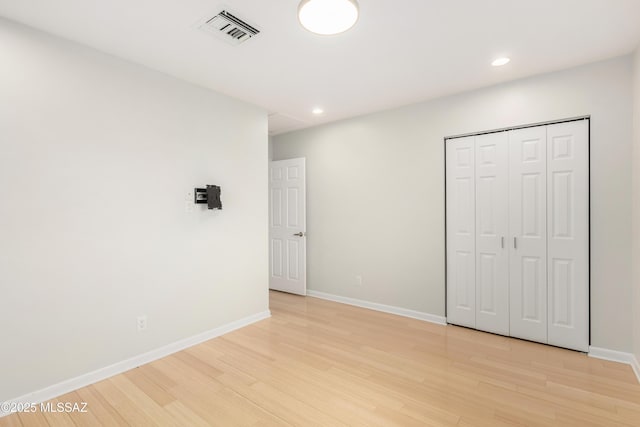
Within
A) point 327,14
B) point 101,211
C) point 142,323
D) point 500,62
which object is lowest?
point 142,323

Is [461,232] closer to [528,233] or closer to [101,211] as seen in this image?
[528,233]

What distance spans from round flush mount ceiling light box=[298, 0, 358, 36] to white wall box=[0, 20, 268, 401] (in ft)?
5.76

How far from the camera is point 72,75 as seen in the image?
2.40 m

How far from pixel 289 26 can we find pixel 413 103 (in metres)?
2.11

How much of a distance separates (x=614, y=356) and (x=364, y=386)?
7.36ft

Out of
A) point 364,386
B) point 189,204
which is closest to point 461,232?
point 364,386

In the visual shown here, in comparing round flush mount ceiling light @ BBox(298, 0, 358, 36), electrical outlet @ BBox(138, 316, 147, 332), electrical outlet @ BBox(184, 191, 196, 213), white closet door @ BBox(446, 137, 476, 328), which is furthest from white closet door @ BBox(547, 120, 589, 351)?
electrical outlet @ BBox(138, 316, 147, 332)

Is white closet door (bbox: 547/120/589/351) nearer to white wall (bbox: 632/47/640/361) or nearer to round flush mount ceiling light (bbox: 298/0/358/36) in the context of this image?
white wall (bbox: 632/47/640/361)

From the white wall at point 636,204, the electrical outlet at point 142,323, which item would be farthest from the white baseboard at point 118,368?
the white wall at point 636,204

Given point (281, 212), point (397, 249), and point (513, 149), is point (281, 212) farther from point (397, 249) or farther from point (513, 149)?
point (513, 149)

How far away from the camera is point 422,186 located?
12.5 feet

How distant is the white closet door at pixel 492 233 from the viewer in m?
3.29

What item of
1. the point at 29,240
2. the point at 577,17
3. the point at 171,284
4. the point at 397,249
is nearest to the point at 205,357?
the point at 171,284

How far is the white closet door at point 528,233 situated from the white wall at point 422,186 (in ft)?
1.00
